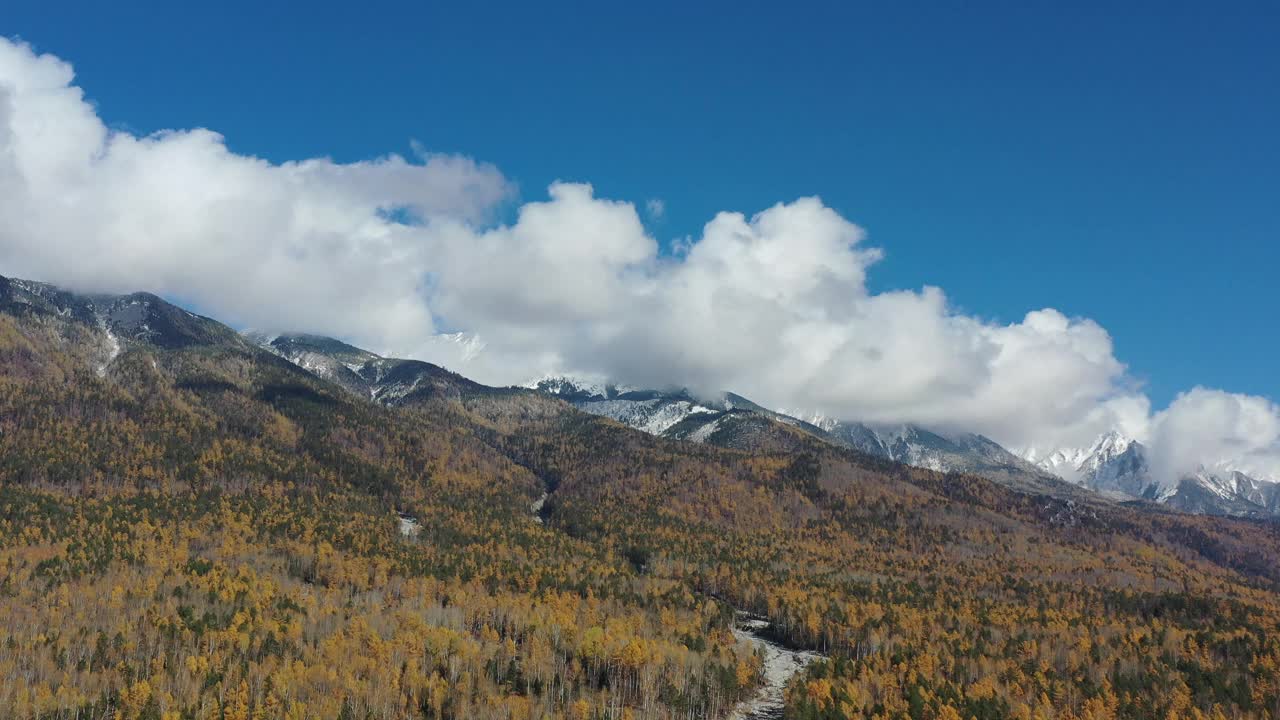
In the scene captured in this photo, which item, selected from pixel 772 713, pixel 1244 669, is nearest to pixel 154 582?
pixel 772 713

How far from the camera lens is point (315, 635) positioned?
16350cm

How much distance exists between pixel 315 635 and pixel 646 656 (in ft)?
246

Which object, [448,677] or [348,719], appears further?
[448,677]

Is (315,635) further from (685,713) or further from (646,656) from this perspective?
(685,713)

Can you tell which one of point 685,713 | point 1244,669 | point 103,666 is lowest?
point 103,666

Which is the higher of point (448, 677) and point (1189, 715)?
point (1189, 715)

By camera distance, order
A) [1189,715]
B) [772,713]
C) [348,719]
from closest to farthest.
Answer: [348,719]
[1189,715]
[772,713]

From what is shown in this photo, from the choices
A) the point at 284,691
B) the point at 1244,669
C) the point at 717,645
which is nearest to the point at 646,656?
the point at 717,645

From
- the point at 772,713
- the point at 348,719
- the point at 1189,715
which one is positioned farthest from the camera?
the point at 772,713

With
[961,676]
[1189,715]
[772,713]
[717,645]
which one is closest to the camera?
[1189,715]

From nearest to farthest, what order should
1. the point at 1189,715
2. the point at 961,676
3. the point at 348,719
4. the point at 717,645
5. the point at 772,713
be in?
the point at 348,719 → the point at 1189,715 → the point at 772,713 → the point at 961,676 → the point at 717,645

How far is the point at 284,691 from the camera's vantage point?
4840 inches

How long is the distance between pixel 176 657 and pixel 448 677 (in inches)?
2033

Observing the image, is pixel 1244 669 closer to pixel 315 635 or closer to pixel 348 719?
pixel 348 719
